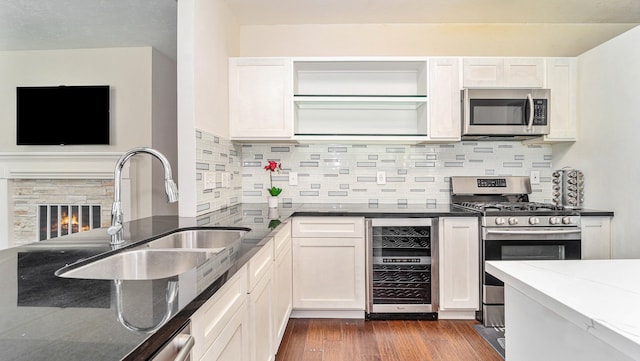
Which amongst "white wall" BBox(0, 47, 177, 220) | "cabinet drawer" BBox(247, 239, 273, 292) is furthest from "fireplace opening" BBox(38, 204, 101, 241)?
"cabinet drawer" BBox(247, 239, 273, 292)

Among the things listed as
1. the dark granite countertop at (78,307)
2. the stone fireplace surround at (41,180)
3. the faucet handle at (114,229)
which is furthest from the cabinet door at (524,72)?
the stone fireplace surround at (41,180)

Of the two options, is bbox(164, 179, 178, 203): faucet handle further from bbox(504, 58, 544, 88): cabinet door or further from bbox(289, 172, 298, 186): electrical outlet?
bbox(504, 58, 544, 88): cabinet door

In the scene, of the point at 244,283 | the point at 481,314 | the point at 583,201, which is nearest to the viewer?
the point at 244,283

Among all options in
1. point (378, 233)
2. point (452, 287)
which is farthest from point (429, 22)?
point (452, 287)

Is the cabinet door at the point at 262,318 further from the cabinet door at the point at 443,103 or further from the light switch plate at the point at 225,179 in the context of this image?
the cabinet door at the point at 443,103

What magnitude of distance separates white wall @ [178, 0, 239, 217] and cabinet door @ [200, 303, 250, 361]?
1.08 metres

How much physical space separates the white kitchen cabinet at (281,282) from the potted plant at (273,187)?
0.33m

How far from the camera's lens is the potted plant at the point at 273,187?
275 centimetres

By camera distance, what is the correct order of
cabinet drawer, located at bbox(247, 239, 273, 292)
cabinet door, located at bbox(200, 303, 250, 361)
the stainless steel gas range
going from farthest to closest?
the stainless steel gas range, cabinet drawer, located at bbox(247, 239, 273, 292), cabinet door, located at bbox(200, 303, 250, 361)

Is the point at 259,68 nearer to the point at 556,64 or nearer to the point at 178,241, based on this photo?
the point at 178,241

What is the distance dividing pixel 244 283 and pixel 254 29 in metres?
2.67

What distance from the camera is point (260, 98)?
2814 millimetres

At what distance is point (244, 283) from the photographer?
1.30 metres

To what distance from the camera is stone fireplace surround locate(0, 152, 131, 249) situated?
3.53 metres
